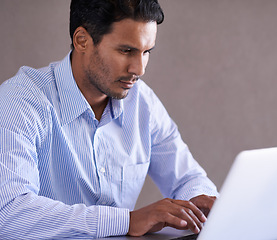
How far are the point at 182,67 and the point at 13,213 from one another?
1638mm

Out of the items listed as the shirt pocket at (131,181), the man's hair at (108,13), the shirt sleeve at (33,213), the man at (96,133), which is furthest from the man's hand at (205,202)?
the man's hair at (108,13)

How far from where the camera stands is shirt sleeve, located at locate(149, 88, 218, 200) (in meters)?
1.77

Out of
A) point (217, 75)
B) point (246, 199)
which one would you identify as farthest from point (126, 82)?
point (217, 75)

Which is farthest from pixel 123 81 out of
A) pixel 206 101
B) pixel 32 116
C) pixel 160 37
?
pixel 206 101

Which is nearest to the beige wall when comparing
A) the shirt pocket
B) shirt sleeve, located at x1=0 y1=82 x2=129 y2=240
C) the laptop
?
the shirt pocket

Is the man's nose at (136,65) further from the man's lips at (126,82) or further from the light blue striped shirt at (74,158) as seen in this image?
the light blue striped shirt at (74,158)

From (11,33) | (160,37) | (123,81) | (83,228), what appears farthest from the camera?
(160,37)

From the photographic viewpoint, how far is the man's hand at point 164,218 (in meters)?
1.18

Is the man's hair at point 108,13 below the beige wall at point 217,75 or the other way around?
the other way around

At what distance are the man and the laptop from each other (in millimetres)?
218

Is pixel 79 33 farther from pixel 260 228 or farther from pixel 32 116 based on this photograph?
pixel 260 228

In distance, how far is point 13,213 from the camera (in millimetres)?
1205

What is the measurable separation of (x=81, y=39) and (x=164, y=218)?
0.77 meters

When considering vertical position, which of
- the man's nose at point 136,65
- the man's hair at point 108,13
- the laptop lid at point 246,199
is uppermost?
the man's hair at point 108,13
